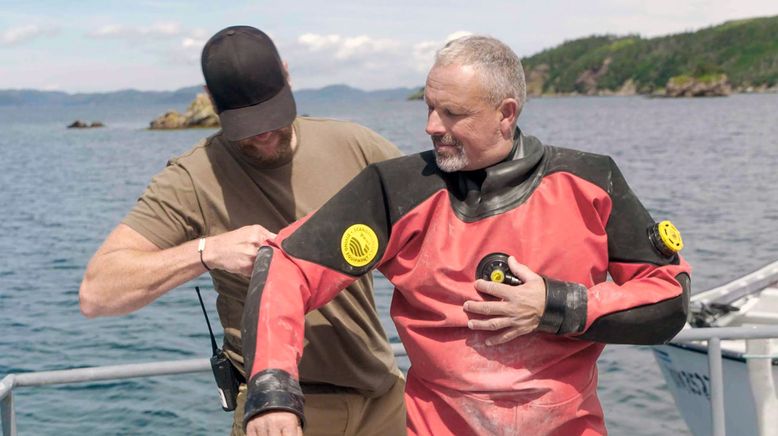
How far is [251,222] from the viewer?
3.56 m

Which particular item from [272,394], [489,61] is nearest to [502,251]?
[489,61]

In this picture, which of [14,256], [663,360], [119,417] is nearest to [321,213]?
[663,360]

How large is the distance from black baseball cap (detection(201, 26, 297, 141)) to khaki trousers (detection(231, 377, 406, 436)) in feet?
3.33

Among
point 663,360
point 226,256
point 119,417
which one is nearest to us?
point 226,256

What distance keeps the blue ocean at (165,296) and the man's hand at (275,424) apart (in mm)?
9943

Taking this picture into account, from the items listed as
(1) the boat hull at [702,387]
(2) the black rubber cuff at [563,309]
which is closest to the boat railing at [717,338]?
(2) the black rubber cuff at [563,309]

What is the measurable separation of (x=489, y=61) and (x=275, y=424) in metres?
1.16

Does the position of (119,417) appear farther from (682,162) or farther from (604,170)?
(682,162)

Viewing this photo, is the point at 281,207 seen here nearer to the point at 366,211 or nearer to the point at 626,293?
the point at 366,211

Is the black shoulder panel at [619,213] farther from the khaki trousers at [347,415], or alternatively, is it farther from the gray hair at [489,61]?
the khaki trousers at [347,415]

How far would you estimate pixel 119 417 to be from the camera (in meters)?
12.9

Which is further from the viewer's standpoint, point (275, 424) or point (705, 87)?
point (705, 87)

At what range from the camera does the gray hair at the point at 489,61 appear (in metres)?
2.76

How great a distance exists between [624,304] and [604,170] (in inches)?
15.8
